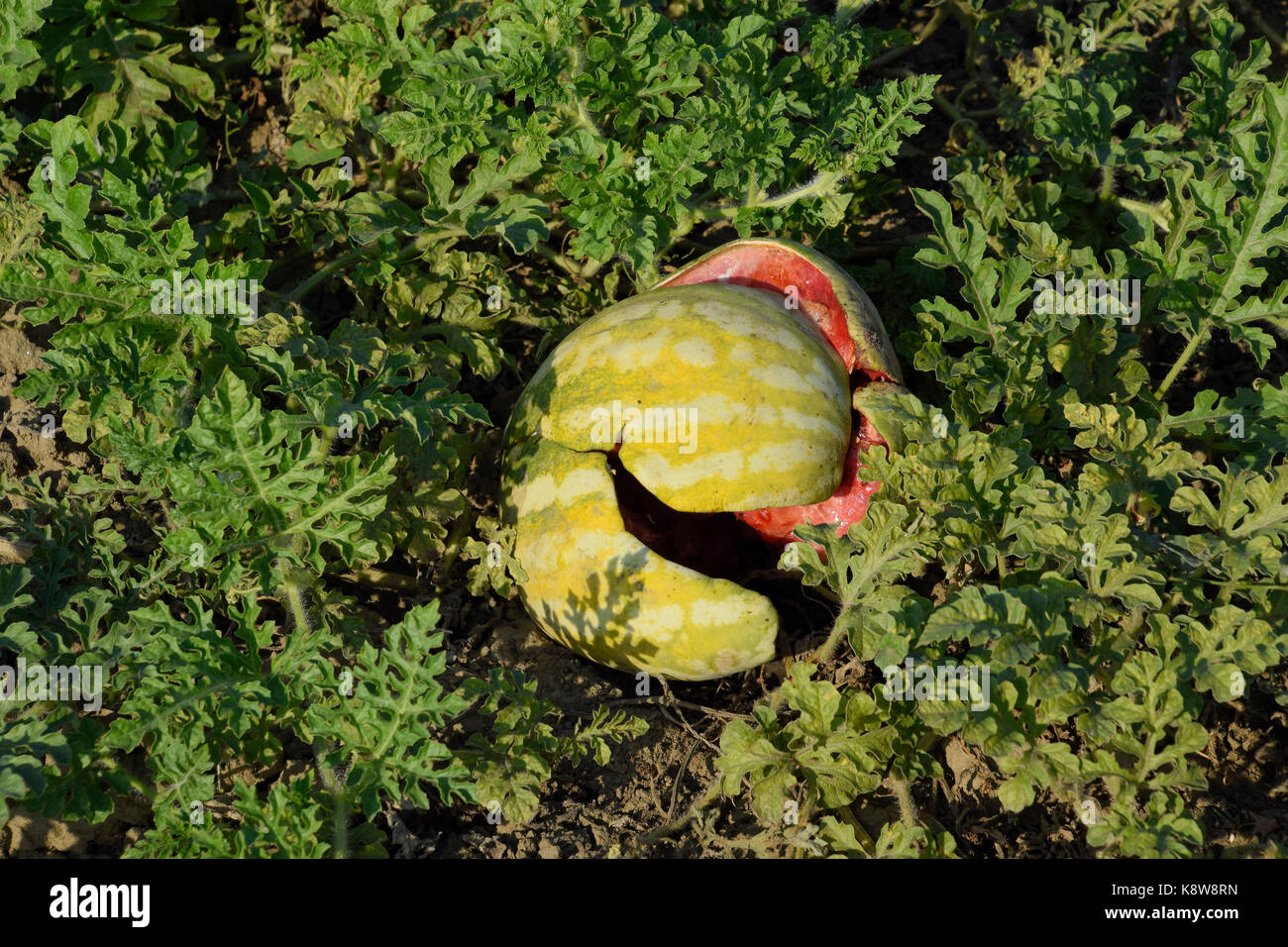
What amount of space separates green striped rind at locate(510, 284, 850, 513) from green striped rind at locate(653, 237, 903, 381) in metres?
0.21

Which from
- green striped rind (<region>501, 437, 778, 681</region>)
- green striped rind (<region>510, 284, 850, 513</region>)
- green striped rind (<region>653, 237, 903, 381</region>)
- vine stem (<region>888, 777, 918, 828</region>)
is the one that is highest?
green striped rind (<region>653, 237, 903, 381</region>)

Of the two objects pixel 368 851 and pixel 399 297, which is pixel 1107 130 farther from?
pixel 368 851

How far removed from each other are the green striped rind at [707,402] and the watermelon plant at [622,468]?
0.02 meters

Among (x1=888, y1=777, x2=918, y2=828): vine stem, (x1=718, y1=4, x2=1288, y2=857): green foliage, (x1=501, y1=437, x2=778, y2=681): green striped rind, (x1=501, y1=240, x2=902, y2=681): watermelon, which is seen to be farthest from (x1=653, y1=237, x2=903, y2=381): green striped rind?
(x1=888, y1=777, x2=918, y2=828): vine stem

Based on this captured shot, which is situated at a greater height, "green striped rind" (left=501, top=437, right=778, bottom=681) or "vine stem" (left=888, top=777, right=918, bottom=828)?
"green striped rind" (left=501, top=437, right=778, bottom=681)

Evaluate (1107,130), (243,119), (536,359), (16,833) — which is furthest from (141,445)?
(1107,130)

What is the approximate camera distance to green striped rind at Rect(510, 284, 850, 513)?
370cm

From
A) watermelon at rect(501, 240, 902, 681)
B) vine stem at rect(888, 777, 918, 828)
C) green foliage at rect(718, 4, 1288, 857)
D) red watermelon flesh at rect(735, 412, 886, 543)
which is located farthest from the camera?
red watermelon flesh at rect(735, 412, 886, 543)

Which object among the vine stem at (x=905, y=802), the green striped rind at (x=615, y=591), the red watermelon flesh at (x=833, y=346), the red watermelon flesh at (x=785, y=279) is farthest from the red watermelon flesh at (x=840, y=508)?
the vine stem at (x=905, y=802)

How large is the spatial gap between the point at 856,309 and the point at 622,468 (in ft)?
3.64

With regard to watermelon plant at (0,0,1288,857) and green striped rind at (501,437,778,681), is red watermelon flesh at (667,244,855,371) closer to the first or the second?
watermelon plant at (0,0,1288,857)

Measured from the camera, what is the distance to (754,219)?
445 cm

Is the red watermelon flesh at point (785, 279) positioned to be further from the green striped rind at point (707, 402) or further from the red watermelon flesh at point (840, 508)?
the red watermelon flesh at point (840, 508)

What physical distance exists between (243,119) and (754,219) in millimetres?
2437
